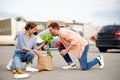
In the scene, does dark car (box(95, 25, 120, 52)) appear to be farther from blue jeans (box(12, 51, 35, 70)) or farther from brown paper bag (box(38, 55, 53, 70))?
blue jeans (box(12, 51, 35, 70))

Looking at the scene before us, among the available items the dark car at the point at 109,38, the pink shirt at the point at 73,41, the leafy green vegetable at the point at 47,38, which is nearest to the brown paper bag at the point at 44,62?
the leafy green vegetable at the point at 47,38

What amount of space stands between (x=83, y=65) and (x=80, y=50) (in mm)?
279

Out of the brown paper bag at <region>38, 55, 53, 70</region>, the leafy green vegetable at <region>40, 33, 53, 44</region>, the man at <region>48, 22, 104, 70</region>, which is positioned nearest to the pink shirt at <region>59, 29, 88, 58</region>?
→ the man at <region>48, 22, 104, 70</region>

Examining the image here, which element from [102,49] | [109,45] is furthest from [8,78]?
[102,49]

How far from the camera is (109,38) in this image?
14.3 m

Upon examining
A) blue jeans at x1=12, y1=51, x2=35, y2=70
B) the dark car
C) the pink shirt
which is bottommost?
the dark car

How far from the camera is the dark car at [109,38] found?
46.5ft

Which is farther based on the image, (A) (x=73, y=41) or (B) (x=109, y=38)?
(B) (x=109, y=38)

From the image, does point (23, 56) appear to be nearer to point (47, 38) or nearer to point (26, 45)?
point (26, 45)

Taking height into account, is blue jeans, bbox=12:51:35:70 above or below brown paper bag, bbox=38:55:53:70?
above

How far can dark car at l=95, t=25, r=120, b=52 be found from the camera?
14.2m

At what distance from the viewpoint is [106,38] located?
47.4ft

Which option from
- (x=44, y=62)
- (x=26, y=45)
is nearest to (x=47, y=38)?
(x=44, y=62)

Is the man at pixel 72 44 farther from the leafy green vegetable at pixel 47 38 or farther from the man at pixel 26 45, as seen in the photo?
the man at pixel 26 45
